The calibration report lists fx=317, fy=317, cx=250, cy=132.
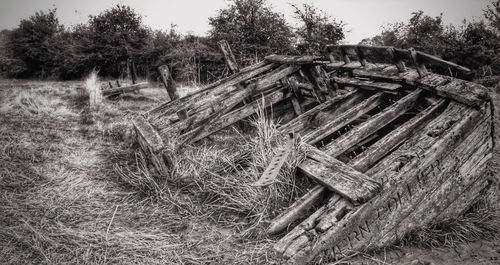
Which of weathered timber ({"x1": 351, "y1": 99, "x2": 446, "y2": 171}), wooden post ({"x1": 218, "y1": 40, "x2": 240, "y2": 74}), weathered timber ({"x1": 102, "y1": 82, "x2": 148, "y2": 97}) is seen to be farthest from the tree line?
weathered timber ({"x1": 351, "y1": 99, "x2": 446, "y2": 171})

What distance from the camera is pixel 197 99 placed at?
4.15 meters

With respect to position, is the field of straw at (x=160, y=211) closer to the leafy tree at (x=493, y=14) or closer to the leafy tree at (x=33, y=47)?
the leafy tree at (x=493, y=14)

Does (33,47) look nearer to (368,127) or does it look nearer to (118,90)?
(118,90)

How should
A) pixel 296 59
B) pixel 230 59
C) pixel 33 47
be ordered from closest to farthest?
pixel 296 59
pixel 230 59
pixel 33 47

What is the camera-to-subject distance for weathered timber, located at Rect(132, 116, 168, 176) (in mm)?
3217

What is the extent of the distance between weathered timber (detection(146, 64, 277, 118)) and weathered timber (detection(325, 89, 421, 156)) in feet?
6.16

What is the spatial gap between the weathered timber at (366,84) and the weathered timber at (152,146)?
2559 mm

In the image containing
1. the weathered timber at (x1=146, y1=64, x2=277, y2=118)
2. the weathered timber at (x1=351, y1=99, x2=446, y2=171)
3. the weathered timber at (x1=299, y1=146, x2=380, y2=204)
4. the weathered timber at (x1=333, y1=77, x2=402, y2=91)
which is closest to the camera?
the weathered timber at (x1=299, y1=146, x2=380, y2=204)

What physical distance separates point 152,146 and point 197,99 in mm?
1147

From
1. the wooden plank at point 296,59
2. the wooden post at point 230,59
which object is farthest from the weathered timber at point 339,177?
the wooden post at point 230,59

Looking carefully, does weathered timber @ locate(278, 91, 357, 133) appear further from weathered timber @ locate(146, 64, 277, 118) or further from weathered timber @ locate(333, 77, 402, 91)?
weathered timber @ locate(146, 64, 277, 118)

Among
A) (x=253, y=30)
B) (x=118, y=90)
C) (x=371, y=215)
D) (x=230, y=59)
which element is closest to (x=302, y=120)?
(x=371, y=215)

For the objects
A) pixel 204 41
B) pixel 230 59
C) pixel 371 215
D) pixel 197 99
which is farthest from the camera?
pixel 204 41

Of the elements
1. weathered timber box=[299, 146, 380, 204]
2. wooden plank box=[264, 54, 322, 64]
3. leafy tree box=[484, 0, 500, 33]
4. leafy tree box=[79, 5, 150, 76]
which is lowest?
weathered timber box=[299, 146, 380, 204]
